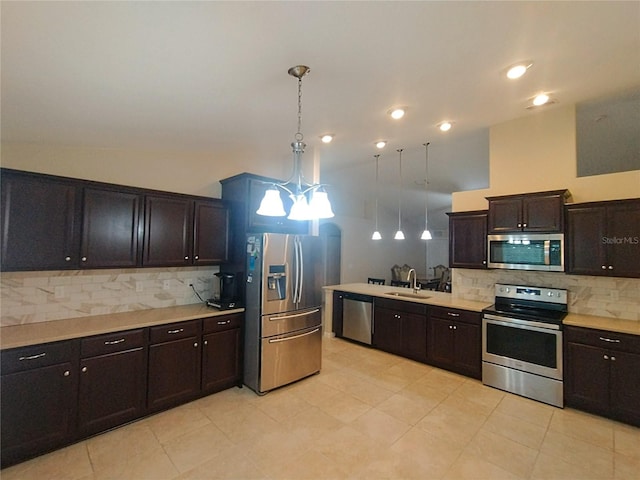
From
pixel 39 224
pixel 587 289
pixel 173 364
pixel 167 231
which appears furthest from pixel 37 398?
pixel 587 289

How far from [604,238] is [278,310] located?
11.5ft

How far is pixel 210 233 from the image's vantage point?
3.49 meters

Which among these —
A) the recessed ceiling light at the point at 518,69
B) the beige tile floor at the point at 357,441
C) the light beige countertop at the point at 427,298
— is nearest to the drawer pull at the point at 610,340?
the beige tile floor at the point at 357,441

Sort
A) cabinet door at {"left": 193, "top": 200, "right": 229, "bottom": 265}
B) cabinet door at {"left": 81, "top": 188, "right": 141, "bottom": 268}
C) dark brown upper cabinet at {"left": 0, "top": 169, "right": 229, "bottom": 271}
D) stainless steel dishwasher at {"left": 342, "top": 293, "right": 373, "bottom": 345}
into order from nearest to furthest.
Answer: dark brown upper cabinet at {"left": 0, "top": 169, "right": 229, "bottom": 271} → cabinet door at {"left": 81, "top": 188, "right": 141, "bottom": 268} → cabinet door at {"left": 193, "top": 200, "right": 229, "bottom": 265} → stainless steel dishwasher at {"left": 342, "top": 293, "right": 373, "bottom": 345}

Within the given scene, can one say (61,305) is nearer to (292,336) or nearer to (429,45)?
(292,336)

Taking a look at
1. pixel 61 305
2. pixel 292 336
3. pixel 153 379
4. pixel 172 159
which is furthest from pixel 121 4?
pixel 292 336

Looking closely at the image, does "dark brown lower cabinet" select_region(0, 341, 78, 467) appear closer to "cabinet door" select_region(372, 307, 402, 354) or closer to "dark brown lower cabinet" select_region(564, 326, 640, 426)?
"cabinet door" select_region(372, 307, 402, 354)

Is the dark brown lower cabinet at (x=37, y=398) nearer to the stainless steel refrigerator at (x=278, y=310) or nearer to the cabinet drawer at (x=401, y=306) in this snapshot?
the stainless steel refrigerator at (x=278, y=310)

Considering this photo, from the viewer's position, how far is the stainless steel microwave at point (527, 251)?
313 cm

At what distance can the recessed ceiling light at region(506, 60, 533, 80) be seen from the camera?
88.9 inches

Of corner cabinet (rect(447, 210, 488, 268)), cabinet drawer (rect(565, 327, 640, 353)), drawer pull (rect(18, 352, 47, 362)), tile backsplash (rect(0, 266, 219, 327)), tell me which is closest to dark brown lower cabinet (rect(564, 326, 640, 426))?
cabinet drawer (rect(565, 327, 640, 353))

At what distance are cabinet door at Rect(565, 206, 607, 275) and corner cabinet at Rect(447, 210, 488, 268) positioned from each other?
0.84 metres

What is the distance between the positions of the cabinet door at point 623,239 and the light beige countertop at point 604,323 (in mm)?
480

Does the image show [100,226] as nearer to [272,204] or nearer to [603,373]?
[272,204]
